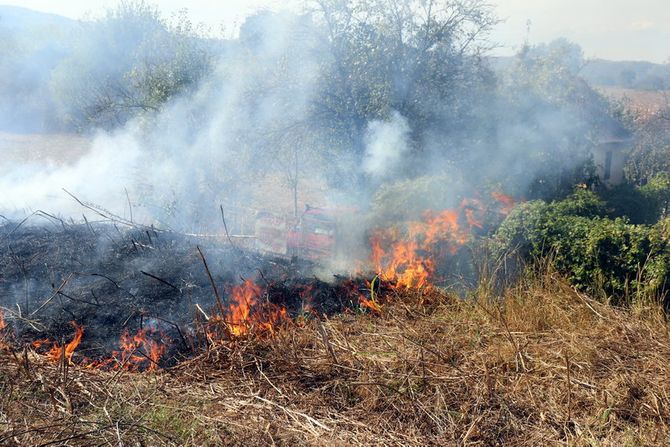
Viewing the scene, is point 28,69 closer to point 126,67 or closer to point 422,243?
point 126,67

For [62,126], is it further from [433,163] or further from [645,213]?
[645,213]

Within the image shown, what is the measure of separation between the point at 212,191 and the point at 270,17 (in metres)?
4.44

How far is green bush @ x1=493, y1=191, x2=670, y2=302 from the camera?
5848 millimetres

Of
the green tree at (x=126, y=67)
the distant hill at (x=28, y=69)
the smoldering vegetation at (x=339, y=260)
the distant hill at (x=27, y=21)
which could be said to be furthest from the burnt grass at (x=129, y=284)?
the distant hill at (x=27, y=21)

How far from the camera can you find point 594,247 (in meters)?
6.24

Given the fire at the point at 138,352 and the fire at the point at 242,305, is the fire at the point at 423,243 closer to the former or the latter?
the fire at the point at 242,305

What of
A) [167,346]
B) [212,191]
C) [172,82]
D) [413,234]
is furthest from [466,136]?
[167,346]

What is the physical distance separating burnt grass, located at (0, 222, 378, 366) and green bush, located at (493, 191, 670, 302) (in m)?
2.28

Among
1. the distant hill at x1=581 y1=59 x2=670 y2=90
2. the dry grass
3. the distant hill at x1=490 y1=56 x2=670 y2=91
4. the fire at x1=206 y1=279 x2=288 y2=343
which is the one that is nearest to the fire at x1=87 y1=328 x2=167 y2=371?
the dry grass

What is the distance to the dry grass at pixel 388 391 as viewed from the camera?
143 inches

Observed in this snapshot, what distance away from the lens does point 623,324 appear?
5.05m

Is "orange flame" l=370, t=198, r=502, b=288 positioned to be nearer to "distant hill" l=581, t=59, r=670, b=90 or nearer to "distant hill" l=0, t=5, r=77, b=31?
"distant hill" l=0, t=5, r=77, b=31

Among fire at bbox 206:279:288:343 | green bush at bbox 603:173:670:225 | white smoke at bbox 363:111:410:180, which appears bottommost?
fire at bbox 206:279:288:343

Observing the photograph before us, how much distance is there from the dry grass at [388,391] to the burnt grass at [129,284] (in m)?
0.90
